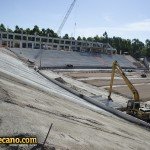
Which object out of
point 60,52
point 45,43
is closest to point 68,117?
point 60,52

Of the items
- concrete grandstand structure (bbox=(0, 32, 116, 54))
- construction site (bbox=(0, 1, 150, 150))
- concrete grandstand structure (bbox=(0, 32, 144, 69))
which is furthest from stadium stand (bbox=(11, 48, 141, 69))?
construction site (bbox=(0, 1, 150, 150))

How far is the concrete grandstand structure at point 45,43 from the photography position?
93.6 metres

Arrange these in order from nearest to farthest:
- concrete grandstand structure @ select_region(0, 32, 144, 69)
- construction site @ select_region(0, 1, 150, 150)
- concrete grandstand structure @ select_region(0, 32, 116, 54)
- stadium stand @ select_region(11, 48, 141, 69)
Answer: construction site @ select_region(0, 1, 150, 150) → stadium stand @ select_region(11, 48, 141, 69) → concrete grandstand structure @ select_region(0, 32, 144, 69) → concrete grandstand structure @ select_region(0, 32, 116, 54)

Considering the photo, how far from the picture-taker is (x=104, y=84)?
192 feet

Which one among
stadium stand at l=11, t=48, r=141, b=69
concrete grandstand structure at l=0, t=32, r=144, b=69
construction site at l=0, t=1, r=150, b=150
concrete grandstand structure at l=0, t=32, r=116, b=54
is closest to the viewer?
construction site at l=0, t=1, r=150, b=150

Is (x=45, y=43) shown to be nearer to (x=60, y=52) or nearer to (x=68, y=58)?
(x=60, y=52)

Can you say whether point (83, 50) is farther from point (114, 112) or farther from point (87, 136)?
point (87, 136)

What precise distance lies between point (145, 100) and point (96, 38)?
10793 centimetres

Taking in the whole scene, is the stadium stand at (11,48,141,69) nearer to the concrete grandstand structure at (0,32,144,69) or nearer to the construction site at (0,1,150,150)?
the concrete grandstand structure at (0,32,144,69)

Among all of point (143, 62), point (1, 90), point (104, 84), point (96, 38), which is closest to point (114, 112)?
point (1, 90)

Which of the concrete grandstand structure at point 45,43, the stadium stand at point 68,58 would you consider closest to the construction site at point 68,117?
the stadium stand at point 68,58

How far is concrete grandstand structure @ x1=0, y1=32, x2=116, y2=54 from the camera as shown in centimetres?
9355

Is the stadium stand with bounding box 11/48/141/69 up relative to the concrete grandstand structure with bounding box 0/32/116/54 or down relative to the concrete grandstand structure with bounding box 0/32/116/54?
down

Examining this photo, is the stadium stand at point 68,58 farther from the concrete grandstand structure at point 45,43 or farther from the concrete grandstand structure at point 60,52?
the concrete grandstand structure at point 45,43
